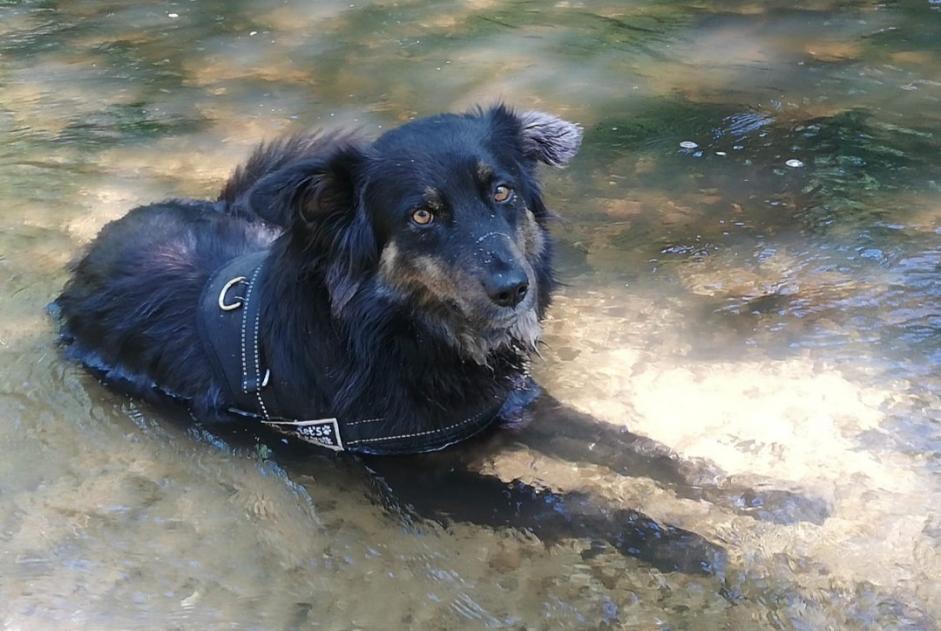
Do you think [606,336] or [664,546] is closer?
[664,546]

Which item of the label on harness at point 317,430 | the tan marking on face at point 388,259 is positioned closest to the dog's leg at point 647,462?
the label on harness at point 317,430

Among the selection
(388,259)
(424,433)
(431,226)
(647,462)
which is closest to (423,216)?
(431,226)

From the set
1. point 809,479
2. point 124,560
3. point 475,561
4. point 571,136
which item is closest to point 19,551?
point 124,560

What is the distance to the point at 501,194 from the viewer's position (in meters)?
3.25

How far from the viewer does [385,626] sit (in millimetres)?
3061

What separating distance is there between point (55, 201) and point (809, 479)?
4857 mm

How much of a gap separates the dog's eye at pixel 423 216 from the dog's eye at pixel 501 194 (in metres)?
0.26

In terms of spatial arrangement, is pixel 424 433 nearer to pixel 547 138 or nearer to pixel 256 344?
pixel 256 344

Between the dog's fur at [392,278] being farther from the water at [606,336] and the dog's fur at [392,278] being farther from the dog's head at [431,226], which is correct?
the water at [606,336]

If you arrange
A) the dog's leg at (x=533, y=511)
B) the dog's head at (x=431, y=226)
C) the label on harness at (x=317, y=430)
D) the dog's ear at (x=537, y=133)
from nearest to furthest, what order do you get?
the dog's head at (x=431, y=226) < the dog's leg at (x=533, y=511) < the dog's ear at (x=537, y=133) < the label on harness at (x=317, y=430)

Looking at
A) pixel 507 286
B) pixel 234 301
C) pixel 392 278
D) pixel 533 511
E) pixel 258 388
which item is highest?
pixel 507 286

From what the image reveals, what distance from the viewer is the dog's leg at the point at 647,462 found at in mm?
3309

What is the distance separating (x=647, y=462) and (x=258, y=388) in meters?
1.64

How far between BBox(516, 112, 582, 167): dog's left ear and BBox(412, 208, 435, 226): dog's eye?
651 millimetres
